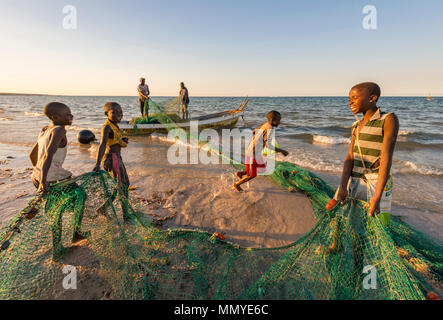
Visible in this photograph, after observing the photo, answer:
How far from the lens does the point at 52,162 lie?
8.16 ft

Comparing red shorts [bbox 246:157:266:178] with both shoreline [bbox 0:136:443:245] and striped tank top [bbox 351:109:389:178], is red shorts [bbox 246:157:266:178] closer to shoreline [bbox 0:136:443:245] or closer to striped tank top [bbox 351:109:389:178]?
shoreline [bbox 0:136:443:245]

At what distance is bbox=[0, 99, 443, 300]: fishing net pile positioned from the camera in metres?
2.15

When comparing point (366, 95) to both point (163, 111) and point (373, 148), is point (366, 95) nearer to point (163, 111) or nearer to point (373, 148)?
point (373, 148)

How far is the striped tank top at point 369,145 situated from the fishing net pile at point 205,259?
38cm

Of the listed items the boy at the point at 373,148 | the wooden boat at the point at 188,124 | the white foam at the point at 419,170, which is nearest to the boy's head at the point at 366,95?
the boy at the point at 373,148

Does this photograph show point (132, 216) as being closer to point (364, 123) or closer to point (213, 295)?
point (213, 295)

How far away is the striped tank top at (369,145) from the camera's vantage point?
6.70ft

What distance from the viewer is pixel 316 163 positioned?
8312mm

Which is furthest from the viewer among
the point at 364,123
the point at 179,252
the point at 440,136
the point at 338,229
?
the point at 440,136

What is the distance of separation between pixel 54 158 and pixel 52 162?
2.0 inches

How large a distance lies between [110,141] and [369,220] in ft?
11.6

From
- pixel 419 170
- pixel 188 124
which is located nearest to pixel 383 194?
pixel 419 170

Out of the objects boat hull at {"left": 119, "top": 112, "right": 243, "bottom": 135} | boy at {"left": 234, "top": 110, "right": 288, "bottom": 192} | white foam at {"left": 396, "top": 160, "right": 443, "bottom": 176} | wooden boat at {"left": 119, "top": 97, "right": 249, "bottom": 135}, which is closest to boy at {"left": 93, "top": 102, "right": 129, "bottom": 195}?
boy at {"left": 234, "top": 110, "right": 288, "bottom": 192}
